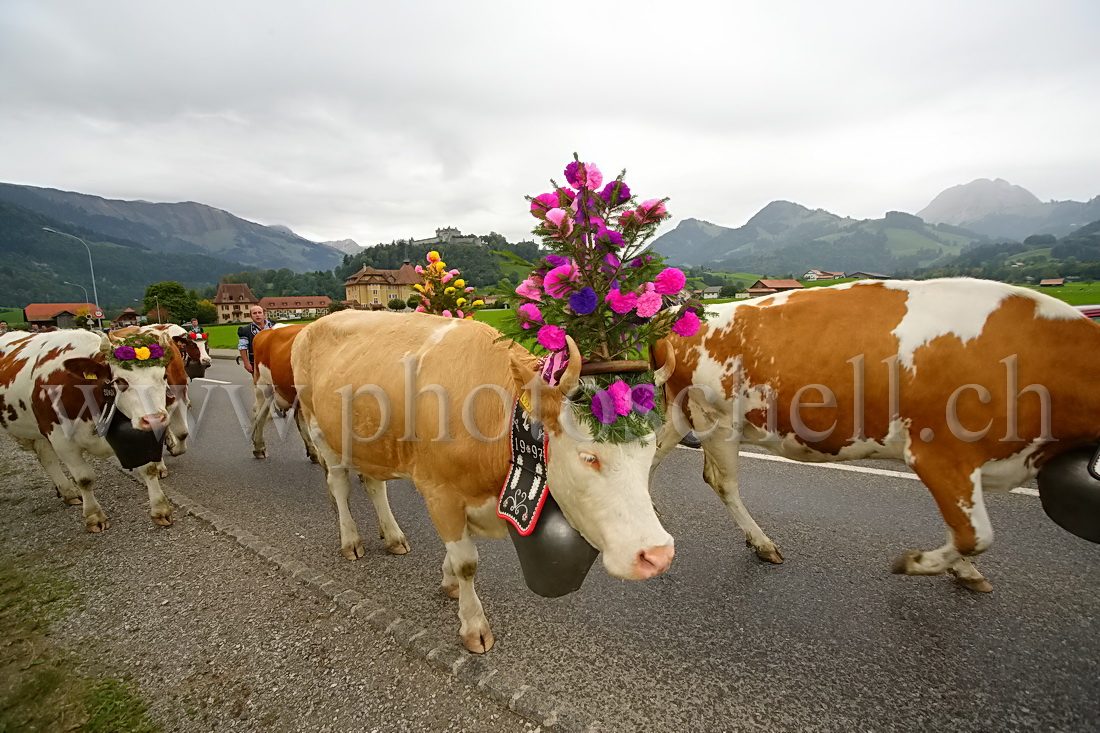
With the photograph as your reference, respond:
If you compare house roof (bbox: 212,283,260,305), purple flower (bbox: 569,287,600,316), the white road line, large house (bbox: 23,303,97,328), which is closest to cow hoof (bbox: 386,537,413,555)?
purple flower (bbox: 569,287,600,316)

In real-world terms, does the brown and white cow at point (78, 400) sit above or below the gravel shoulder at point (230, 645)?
above

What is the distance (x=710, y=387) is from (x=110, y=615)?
4.26m

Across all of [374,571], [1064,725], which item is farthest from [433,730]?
[1064,725]

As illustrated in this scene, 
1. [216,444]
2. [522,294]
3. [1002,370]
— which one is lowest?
[216,444]

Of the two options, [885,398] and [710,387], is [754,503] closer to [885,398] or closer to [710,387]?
[710,387]

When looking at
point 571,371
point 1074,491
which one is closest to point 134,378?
point 571,371

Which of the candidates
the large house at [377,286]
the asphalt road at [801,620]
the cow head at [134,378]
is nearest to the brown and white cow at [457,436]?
the asphalt road at [801,620]

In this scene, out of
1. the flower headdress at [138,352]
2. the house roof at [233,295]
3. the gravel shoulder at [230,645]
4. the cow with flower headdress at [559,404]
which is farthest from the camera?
the house roof at [233,295]

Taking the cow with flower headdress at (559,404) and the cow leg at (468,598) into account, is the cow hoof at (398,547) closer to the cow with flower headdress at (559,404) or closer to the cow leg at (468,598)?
the cow with flower headdress at (559,404)

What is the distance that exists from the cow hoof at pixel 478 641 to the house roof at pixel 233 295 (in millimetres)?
119340

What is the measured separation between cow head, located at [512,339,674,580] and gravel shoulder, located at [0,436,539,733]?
38.8 inches

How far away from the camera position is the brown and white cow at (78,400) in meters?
4.18

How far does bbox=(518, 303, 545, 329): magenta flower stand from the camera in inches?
82.0

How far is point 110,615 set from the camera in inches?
124
